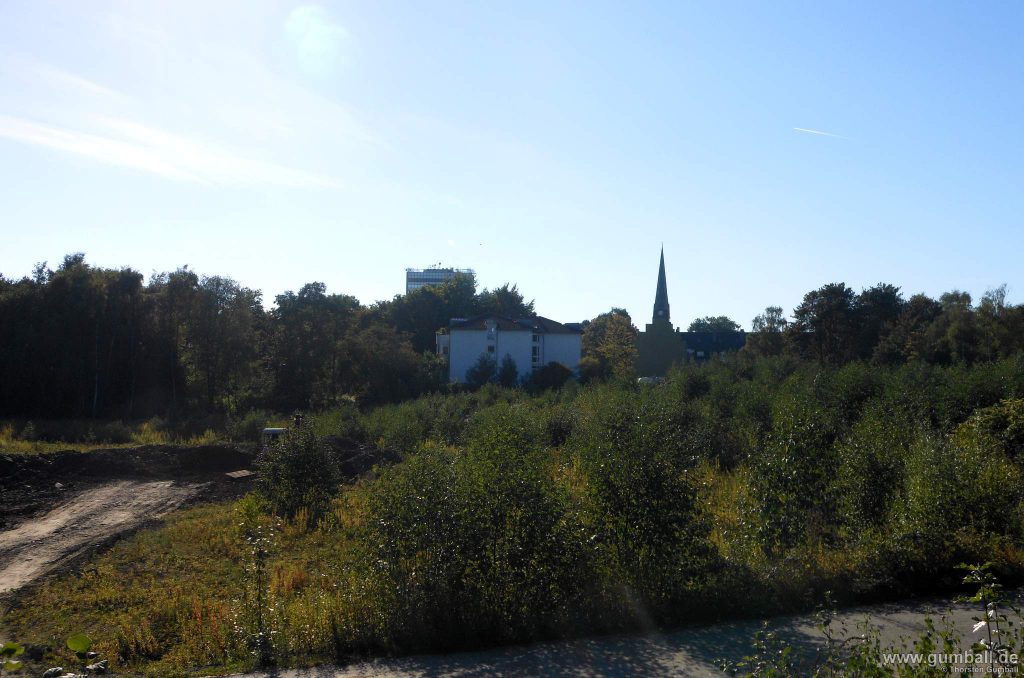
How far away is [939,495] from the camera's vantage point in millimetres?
8992

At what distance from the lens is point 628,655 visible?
6508 mm

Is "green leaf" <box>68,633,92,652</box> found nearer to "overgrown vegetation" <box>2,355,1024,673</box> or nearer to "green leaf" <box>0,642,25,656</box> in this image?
"green leaf" <box>0,642,25,656</box>

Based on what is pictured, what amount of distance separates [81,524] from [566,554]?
453 inches

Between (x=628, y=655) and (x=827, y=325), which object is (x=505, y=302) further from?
(x=628, y=655)

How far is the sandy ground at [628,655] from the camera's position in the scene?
6.21m

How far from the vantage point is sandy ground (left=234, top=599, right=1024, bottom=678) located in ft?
20.4

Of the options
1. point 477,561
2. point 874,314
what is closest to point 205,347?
point 477,561

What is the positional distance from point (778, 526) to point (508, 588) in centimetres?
352

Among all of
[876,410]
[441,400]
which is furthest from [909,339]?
[876,410]

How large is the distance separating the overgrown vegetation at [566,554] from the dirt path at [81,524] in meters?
1.08

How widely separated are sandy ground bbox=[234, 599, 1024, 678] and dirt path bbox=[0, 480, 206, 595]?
22.7 feet

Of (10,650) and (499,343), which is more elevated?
(499,343)

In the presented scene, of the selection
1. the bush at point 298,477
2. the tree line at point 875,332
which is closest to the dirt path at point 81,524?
the bush at point 298,477

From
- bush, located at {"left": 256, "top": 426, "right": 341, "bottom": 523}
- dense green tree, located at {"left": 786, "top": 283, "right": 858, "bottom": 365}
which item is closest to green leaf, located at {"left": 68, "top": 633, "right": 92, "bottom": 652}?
bush, located at {"left": 256, "top": 426, "right": 341, "bottom": 523}
